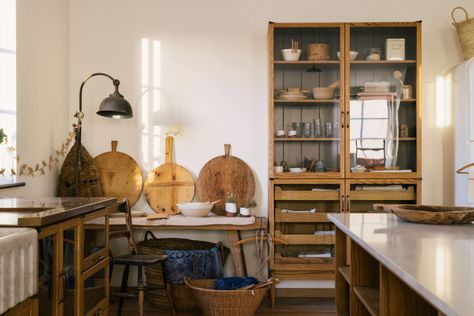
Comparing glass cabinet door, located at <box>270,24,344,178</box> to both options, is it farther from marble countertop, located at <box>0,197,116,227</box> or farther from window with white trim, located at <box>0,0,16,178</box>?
window with white trim, located at <box>0,0,16,178</box>

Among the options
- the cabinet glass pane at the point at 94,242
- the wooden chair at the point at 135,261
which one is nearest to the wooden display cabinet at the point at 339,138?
the wooden chair at the point at 135,261

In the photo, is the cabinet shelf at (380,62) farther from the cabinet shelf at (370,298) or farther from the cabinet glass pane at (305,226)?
the cabinet shelf at (370,298)

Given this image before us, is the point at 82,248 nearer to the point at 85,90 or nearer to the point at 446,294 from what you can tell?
the point at 446,294

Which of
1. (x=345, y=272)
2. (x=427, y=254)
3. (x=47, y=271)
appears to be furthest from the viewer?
(x=345, y=272)

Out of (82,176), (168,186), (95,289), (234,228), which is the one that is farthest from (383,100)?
(95,289)

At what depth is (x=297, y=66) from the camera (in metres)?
4.21

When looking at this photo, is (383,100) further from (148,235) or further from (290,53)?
(148,235)

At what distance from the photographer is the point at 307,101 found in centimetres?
419

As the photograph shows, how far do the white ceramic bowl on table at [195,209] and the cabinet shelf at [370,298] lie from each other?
6.54ft

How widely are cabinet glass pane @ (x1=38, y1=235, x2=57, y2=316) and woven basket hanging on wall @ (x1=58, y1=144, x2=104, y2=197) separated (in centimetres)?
199

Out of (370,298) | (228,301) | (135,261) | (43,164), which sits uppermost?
(43,164)

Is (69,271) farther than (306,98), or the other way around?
(306,98)

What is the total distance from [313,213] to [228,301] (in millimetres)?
1091

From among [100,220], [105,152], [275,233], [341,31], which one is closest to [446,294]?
[100,220]
